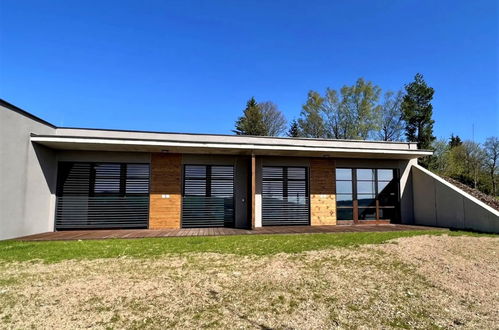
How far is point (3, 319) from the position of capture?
315 centimetres

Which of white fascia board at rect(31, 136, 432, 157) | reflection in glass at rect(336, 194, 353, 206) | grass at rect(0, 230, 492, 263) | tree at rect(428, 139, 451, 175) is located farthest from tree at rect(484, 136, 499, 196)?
grass at rect(0, 230, 492, 263)

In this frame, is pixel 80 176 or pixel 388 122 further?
pixel 388 122

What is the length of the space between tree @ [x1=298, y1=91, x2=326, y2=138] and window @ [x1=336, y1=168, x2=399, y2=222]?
13521 millimetres

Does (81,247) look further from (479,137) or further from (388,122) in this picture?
(479,137)

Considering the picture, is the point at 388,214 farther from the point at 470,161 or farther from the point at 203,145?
the point at 470,161

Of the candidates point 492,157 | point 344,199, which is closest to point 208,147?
point 344,199

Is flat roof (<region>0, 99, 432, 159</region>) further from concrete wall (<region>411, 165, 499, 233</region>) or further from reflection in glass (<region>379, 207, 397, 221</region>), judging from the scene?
reflection in glass (<region>379, 207, 397, 221</region>)

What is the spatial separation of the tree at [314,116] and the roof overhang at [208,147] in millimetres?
14080

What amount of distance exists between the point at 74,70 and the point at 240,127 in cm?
2052

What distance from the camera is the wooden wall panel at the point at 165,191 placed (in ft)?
35.7

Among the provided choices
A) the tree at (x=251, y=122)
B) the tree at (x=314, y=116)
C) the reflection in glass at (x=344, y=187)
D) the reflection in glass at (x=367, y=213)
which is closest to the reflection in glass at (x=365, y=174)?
the reflection in glass at (x=344, y=187)

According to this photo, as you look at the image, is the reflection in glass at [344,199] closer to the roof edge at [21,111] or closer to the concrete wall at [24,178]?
the concrete wall at [24,178]

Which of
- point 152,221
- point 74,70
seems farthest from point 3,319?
point 74,70

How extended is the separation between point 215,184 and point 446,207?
947 cm
